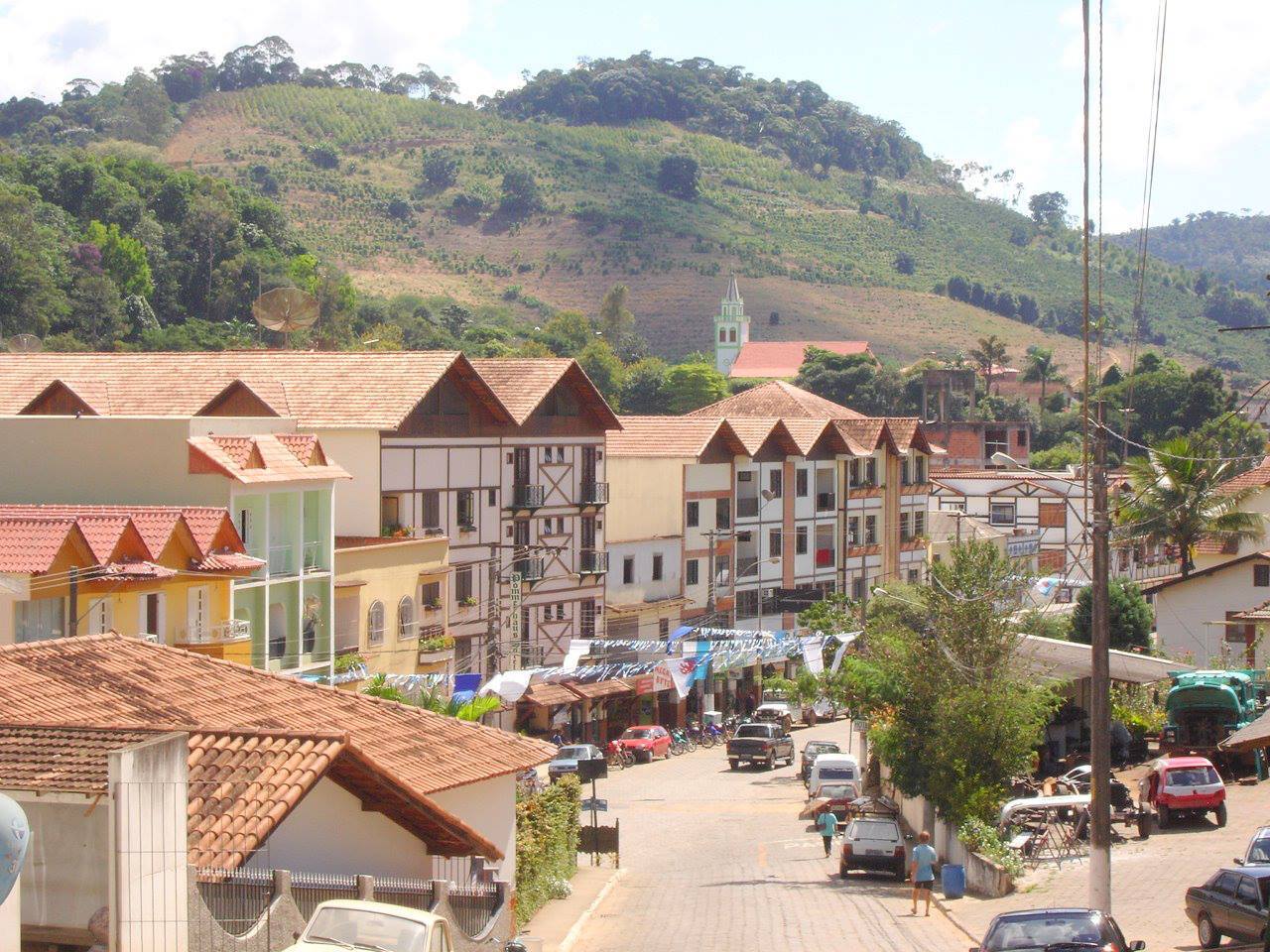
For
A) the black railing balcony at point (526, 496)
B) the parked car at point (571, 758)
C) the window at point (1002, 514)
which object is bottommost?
the parked car at point (571, 758)

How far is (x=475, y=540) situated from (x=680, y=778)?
9856mm

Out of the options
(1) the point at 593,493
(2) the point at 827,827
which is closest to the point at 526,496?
(1) the point at 593,493

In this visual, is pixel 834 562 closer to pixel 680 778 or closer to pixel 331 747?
pixel 680 778

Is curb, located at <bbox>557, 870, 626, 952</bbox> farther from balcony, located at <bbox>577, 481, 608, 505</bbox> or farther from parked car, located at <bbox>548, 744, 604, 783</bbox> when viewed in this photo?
balcony, located at <bbox>577, 481, 608, 505</bbox>

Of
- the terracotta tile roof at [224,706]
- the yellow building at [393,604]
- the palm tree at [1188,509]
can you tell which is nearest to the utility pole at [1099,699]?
the terracotta tile roof at [224,706]

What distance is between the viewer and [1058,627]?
2368 inches

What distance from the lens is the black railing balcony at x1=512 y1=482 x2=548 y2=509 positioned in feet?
191

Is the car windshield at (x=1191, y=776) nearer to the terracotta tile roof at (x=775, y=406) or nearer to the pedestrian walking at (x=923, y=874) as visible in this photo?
the pedestrian walking at (x=923, y=874)

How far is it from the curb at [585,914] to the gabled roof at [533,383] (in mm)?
25321

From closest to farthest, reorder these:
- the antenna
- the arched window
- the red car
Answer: the arched window, the red car, the antenna

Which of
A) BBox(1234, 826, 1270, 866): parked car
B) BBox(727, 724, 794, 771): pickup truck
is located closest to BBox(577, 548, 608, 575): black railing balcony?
BBox(727, 724, 794, 771): pickup truck

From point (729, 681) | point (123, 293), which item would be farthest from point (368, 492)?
point (123, 293)

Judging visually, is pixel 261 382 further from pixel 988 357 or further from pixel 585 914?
pixel 988 357

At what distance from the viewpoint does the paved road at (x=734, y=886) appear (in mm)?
26766
